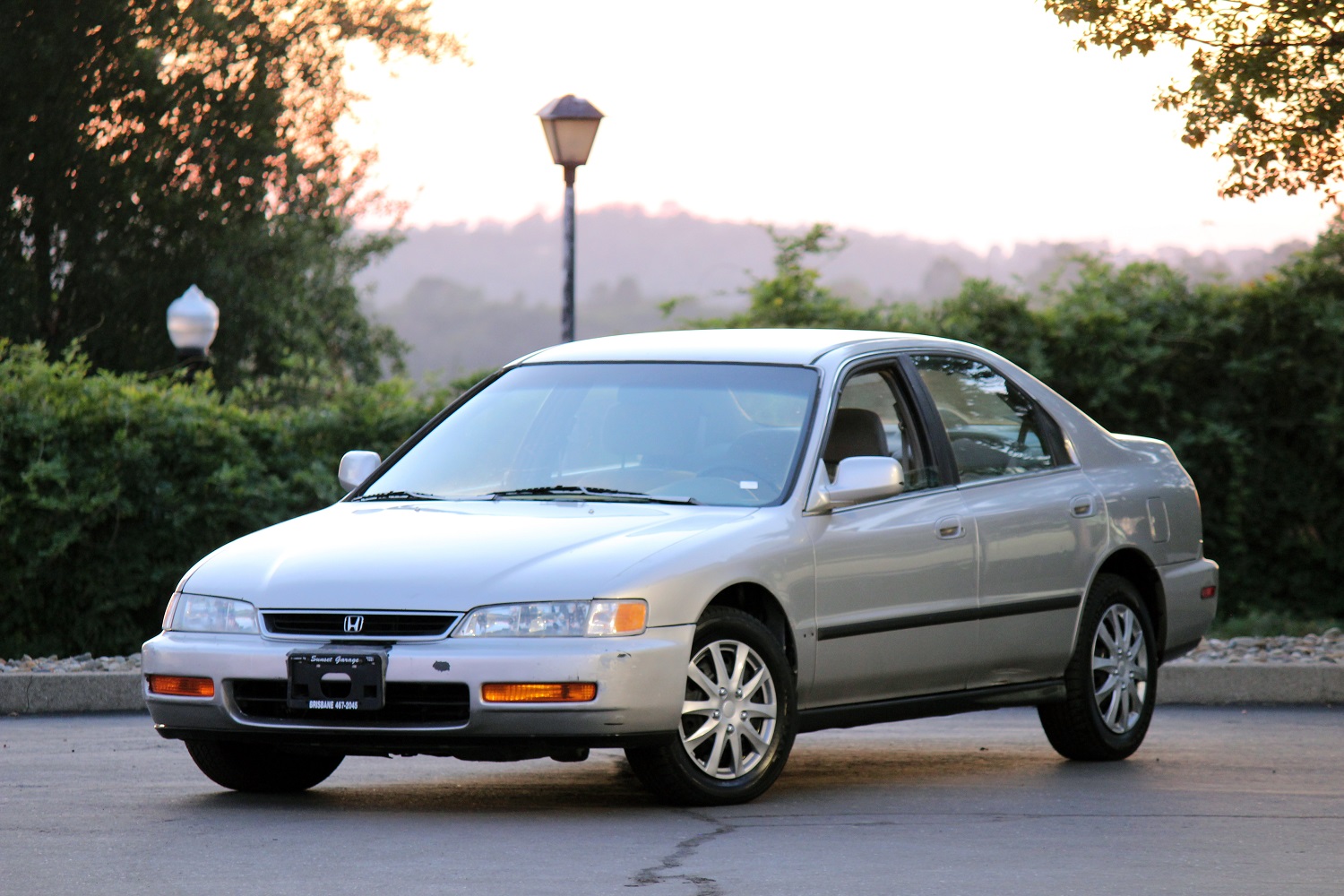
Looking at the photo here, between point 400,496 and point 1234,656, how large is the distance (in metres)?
6.64

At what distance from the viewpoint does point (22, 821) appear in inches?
273

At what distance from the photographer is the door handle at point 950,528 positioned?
26.3ft

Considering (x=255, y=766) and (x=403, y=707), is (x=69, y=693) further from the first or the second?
(x=403, y=707)

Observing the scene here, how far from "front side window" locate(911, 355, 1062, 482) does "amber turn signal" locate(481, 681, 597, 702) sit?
225 centimetres

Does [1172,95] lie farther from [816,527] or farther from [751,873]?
[751,873]

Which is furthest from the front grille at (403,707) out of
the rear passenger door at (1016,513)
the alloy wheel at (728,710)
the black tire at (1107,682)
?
the black tire at (1107,682)

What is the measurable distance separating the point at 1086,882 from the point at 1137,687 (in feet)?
11.1

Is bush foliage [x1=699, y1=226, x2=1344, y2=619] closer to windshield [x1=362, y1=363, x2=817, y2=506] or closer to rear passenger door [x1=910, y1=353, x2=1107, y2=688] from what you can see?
rear passenger door [x1=910, y1=353, x2=1107, y2=688]

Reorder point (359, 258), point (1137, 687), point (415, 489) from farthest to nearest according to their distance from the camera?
point (359, 258) < point (1137, 687) < point (415, 489)

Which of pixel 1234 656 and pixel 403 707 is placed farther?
pixel 1234 656

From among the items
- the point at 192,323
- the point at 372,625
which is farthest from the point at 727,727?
the point at 192,323

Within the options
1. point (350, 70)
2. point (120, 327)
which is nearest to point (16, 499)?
point (120, 327)

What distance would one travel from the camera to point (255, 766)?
7.58 m

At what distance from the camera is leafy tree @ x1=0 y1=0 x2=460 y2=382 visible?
1265 inches
